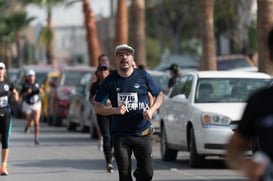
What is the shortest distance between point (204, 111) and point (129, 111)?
5.17m

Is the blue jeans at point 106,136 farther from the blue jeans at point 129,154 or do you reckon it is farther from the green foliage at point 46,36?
the green foliage at point 46,36

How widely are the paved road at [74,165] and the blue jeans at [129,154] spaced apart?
12.6ft

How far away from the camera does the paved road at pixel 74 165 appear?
47.5 ft

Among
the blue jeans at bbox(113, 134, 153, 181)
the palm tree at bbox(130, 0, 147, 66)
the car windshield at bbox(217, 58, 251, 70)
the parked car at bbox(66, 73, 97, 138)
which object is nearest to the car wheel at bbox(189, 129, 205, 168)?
the blue jeans at bbox(113, 134, 153, 181)

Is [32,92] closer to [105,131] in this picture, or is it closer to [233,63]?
[105,131]

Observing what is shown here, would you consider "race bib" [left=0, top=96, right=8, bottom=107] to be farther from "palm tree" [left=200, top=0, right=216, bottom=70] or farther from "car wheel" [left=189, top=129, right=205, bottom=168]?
"palm tree" [left=200, top=0, right=216, bottom=70]

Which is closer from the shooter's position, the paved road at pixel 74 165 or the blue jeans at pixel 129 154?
the blue jeans at pixel 129 154

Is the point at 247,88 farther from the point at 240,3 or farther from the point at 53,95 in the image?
the point at 240,3

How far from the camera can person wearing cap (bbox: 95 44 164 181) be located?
10.1 m

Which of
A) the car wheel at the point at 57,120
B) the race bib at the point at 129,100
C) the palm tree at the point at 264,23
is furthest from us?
the car wheel at the point at 57,120

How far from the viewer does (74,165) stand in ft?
54.9

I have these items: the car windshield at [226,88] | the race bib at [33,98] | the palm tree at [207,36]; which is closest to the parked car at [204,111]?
the car windshield at [226,88]

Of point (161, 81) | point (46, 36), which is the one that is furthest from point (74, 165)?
point (46, 36)

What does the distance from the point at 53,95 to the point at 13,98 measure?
14865 mm
